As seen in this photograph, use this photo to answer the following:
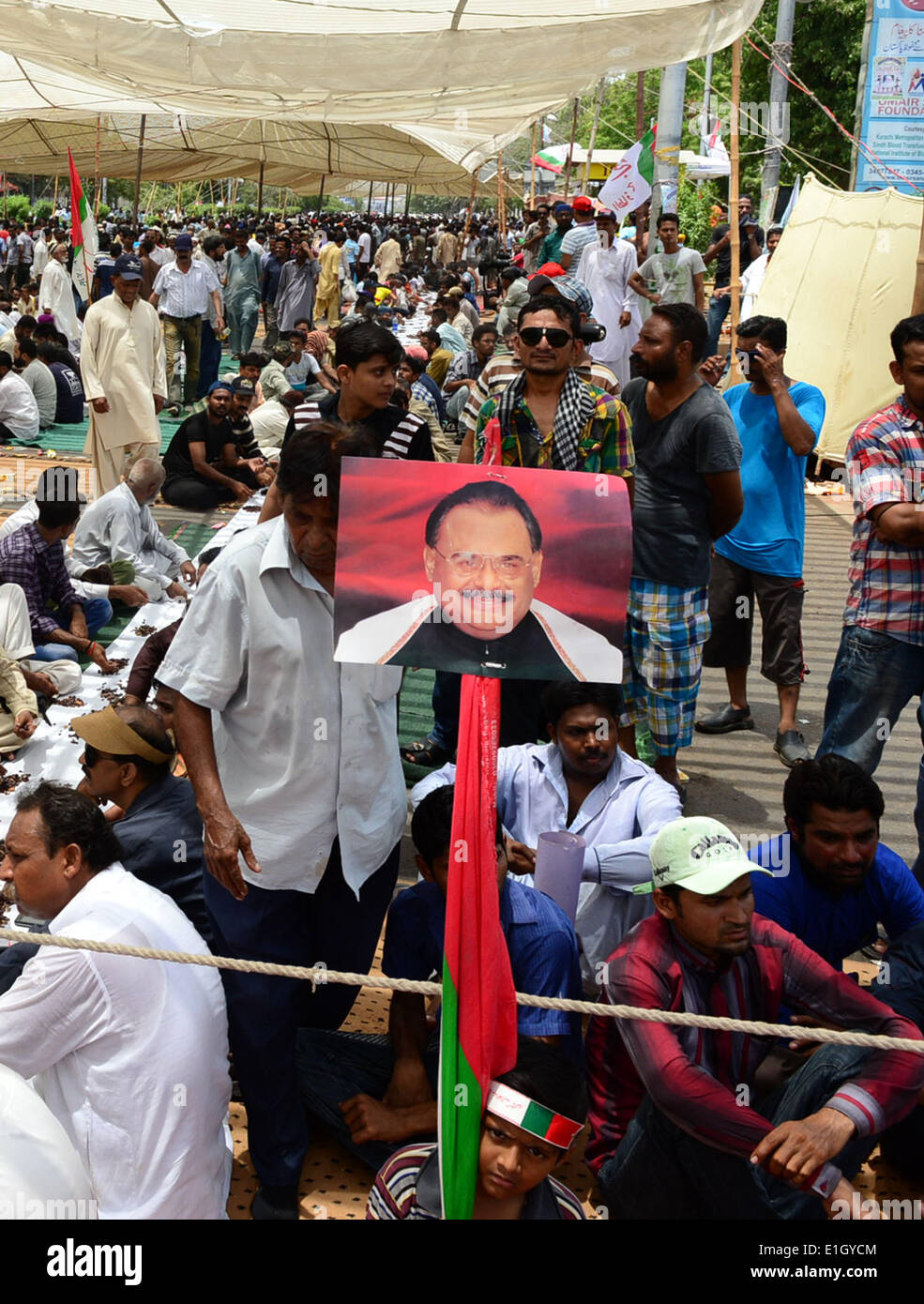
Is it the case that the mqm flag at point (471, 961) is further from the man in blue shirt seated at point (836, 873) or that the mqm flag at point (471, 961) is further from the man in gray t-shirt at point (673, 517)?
the man in gray t-shirt at point (673, 517)

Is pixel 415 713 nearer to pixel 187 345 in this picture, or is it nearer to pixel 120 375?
pixel 120 375

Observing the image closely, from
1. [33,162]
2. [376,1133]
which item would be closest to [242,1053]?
[376,1133]

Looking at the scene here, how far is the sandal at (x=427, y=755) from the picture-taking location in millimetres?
4938

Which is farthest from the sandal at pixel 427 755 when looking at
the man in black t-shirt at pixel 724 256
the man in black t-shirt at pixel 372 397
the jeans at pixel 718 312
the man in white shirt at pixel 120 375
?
the jeans at pixel 718 312

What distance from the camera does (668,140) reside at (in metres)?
11.8

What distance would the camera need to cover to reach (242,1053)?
2.74 meters

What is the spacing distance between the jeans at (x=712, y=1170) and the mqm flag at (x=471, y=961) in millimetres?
486

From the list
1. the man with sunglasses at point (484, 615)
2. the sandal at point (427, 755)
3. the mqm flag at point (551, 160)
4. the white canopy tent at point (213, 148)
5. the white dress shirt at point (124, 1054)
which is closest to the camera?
the man with sunglasses at point (484, 615)

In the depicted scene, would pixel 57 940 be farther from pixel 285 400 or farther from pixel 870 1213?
pixel 285 400

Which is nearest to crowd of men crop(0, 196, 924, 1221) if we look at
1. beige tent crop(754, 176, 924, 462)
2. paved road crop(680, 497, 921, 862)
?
paved road crop(680, 497, 921, 862)

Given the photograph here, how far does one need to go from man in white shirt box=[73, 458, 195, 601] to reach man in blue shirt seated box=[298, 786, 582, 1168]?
4.41 m

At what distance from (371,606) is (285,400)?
8.01m

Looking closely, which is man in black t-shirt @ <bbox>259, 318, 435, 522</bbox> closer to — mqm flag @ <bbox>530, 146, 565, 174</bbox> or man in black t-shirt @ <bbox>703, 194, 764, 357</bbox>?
man in black t-shirt @ <bbox>703, 194, 764, 357</bbox>

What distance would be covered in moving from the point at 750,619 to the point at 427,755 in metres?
1.45
